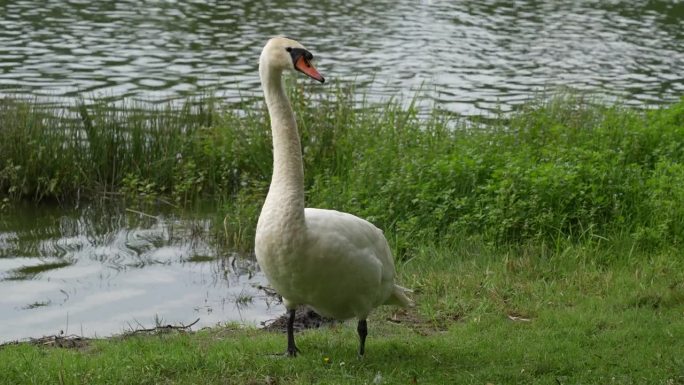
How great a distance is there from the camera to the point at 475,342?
292 inches

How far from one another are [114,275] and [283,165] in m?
5.41

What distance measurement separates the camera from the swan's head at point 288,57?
6633 mm

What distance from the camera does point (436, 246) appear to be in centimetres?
1074

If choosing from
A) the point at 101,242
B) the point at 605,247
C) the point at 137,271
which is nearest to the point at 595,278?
the point at 605,247

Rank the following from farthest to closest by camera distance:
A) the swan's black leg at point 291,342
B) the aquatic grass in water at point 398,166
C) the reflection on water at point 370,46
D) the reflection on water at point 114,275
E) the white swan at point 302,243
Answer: the reflection on water at point 370,46 → the aquatic grass in water at point 398,166 → the reflection on water at point 114,275 → the swan's black leg at point 291,342 → the white swan at point 302,243

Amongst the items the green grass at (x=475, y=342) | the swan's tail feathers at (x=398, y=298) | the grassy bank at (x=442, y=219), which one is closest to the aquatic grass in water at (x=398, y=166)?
the grassy bank at (x=442, y=219)

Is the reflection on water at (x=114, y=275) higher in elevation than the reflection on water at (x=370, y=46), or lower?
higher

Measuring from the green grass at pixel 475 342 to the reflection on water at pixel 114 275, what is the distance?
73.5 inches

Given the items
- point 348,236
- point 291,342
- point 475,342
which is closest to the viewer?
point 348,236

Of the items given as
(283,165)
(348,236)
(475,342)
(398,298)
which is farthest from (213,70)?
(348,236)

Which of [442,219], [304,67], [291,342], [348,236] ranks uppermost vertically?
[304,67]

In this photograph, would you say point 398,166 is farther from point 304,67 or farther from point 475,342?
point 304,67

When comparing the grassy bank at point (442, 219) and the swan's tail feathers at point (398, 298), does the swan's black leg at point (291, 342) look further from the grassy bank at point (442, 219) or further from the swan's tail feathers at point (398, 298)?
the swan's tail feathers at point (398, 298)

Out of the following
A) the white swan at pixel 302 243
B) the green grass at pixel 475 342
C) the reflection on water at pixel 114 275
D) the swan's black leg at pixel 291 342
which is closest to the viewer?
the white swan at pixel 302 243
